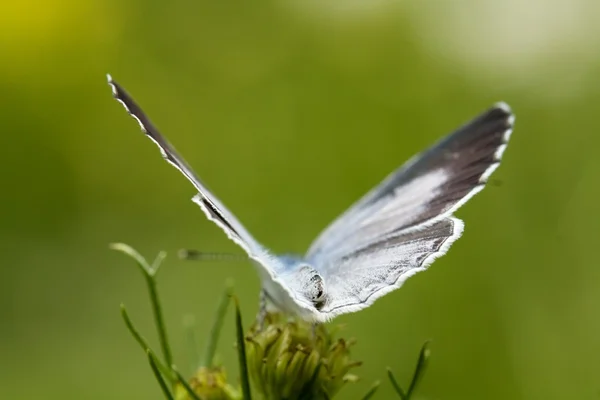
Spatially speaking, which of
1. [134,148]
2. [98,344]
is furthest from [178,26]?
[98,344]

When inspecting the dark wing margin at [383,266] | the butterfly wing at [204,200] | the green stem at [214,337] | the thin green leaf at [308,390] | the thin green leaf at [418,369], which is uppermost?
the butterfly wing at [204,200]

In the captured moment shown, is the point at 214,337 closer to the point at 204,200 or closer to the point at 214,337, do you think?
the point at 214,337

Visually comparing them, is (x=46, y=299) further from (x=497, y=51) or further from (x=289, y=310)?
(x=497, y=51)

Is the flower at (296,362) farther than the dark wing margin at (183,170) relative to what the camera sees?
Yes

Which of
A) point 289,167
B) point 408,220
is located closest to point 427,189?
point 408,220

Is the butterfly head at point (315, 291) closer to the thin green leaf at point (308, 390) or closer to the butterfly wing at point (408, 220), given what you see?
the butterfly wing at point (408, 220)

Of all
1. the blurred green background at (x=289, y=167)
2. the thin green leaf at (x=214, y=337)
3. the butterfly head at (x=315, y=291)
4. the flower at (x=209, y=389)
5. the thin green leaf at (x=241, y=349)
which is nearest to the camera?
the thin green leaf at (x=241, y=349)

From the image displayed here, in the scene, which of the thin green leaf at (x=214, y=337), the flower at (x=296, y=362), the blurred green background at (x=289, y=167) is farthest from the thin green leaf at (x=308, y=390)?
the blurred green background at (x=289, y=167)

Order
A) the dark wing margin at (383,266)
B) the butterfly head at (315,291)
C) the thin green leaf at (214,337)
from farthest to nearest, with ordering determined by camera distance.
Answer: the thin green leaf at (214,337) → the butterfly head at (315,291) → the dark wing margin at (383,266)
